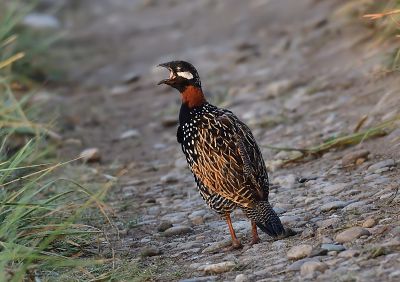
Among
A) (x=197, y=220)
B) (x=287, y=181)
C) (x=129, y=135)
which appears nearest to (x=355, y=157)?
(x=287, y=181)

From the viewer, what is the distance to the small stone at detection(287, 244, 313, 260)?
4645mm

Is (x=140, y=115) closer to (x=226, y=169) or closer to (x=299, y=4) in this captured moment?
(x=299, y=4)

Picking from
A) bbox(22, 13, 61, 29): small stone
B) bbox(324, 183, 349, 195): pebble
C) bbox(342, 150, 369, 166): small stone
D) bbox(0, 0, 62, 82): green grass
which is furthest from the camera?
bbox(22, 13, 61, 29): small stone

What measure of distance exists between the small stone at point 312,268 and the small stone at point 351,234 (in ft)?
1.21

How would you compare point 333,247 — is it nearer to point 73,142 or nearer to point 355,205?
point 355,205

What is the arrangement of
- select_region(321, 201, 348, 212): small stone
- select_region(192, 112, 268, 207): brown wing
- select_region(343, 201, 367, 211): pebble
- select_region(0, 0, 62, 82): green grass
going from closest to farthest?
select_region(192, 112, 268, 207): brown wing
select_region(343, 201, 367, 211): pebble
select_region(321, 201, 348, 212): small stone
select_region(0, 0, 62, 82): green grass

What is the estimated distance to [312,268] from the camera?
4.37m

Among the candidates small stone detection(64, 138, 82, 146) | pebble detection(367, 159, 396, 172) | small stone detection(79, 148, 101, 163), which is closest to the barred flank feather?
pebble detection(367, 159, 396, 172)

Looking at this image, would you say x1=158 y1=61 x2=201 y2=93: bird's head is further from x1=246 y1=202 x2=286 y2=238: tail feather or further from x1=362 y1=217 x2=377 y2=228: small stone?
x1=362 y1=217 x2=377 y2=228: small stone

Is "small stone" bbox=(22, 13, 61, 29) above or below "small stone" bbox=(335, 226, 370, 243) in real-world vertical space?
above

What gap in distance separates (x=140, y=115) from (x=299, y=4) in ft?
12.0

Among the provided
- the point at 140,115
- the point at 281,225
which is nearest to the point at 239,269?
the point at 281,225

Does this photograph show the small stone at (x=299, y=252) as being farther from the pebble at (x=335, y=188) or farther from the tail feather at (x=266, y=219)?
the pebble at (x=335, y=188)

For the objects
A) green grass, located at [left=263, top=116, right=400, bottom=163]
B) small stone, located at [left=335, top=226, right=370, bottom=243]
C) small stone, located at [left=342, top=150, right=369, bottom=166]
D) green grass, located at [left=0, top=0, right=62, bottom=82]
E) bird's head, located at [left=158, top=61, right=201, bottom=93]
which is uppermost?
green grass, located at [left=0, top=0, right=62, bottom=82]
